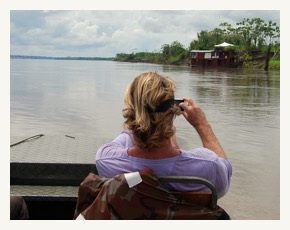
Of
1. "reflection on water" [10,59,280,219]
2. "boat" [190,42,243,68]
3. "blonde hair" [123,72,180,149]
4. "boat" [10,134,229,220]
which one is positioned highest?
"boat" [190,42,243,68]

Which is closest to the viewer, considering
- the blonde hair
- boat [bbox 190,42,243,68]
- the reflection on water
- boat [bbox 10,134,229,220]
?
the blonde hair

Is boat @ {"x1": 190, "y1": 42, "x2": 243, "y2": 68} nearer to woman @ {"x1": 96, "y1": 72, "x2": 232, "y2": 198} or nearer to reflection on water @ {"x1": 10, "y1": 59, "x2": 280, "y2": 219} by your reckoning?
reflection on water @ {"x1": 10, "y1": 59, "x2": 280, "y2": 219}

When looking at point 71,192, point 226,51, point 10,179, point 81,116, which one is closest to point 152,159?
point 71,192

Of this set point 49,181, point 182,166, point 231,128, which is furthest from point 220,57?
point 182,166

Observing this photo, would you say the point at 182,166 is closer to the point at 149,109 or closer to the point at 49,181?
the point at 149,109

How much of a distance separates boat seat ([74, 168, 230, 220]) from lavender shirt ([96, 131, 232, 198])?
0.04 m

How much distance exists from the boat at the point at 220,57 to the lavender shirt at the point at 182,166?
50733 mm

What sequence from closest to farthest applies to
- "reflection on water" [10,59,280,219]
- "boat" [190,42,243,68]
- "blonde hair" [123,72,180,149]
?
"blonde hair" [123,72,180,149]
"reflection on water" [10,59,280,219]
"boat" [190,42,243,68]

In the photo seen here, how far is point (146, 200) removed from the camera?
Result: 5.14ft

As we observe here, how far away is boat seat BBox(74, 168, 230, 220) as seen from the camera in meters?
1.56

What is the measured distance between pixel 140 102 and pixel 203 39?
5500 cm

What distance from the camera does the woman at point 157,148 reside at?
5.06ft

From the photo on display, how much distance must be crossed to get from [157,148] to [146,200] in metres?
0.17

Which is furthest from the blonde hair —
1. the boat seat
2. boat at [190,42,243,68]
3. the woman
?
boat at [190,42,243,68]
